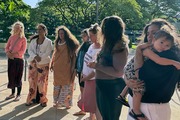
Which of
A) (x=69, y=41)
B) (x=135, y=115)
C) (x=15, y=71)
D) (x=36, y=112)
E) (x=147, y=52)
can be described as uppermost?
(x=69, y=41)

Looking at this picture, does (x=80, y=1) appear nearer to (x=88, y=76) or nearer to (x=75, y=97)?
(x=75, y=97)

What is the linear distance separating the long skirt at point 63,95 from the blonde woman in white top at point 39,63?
0.35m

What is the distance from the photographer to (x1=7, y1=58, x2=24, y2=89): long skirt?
6.28m

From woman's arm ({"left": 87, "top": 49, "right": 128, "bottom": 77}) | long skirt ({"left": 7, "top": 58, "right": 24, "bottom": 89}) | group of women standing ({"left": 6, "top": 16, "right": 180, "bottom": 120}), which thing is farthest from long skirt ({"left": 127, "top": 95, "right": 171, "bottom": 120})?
long skirt ({"left": 7, "top": 58, "right": 24, "bottom": 89})

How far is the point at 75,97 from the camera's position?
691cm

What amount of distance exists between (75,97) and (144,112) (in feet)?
14.9

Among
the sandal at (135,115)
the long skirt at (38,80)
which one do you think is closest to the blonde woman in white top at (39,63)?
the long skirt at (38,80)

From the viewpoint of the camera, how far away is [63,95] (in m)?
5.75

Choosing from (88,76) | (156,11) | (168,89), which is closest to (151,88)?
(168,89)

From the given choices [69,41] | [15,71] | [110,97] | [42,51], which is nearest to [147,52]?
[110,97]

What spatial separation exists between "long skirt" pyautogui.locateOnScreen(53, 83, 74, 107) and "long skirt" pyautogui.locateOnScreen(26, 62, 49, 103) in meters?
0.35

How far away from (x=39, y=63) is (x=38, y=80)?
38 centimetres

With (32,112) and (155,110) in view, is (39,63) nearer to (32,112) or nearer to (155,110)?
(32,112)

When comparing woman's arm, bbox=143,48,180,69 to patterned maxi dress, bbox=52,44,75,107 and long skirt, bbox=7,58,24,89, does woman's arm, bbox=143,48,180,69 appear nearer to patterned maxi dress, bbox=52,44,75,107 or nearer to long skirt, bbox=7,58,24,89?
patterned maxi dress, bbox=52,44,75,107
